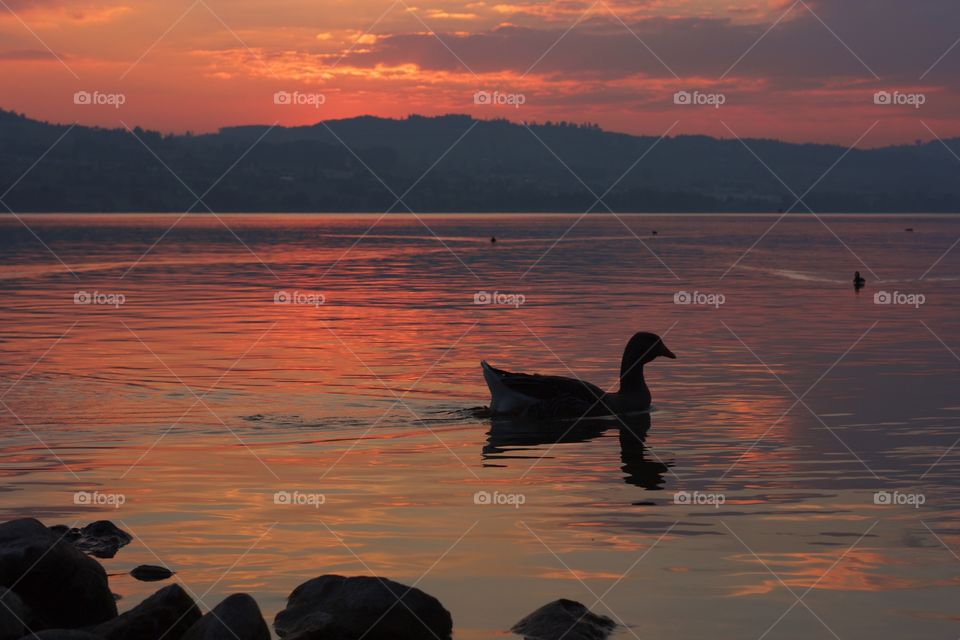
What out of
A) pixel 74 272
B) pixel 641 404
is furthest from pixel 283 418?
pixel 74 272

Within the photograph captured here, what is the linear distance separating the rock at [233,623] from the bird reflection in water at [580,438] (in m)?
8.60

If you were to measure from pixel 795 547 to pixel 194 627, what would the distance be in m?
7.30

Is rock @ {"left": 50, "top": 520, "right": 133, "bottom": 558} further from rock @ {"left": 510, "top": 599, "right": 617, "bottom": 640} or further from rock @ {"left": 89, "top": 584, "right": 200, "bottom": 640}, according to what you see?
rock @ {"left": 510, "top": 599, "right": 617, "bottom": 640}

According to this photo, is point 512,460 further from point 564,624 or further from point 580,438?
point 564,624

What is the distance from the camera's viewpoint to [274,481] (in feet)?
64.8

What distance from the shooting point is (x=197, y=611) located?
42.6 ft

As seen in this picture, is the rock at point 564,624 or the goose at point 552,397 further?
the goose at point 552,397

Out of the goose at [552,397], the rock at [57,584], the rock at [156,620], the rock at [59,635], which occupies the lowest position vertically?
the rock at [59,635]

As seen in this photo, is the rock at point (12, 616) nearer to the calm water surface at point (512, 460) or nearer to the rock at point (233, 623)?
the rock at point (233, 623)

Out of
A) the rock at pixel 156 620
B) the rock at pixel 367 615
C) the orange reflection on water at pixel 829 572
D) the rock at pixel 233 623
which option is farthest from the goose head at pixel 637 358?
the rock at pixel 233 623

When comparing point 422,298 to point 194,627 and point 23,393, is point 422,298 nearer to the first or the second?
point 23,393

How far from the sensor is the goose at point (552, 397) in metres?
26.3

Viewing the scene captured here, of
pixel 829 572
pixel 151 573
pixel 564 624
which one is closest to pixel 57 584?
pixel 151 573

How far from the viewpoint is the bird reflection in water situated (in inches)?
825
